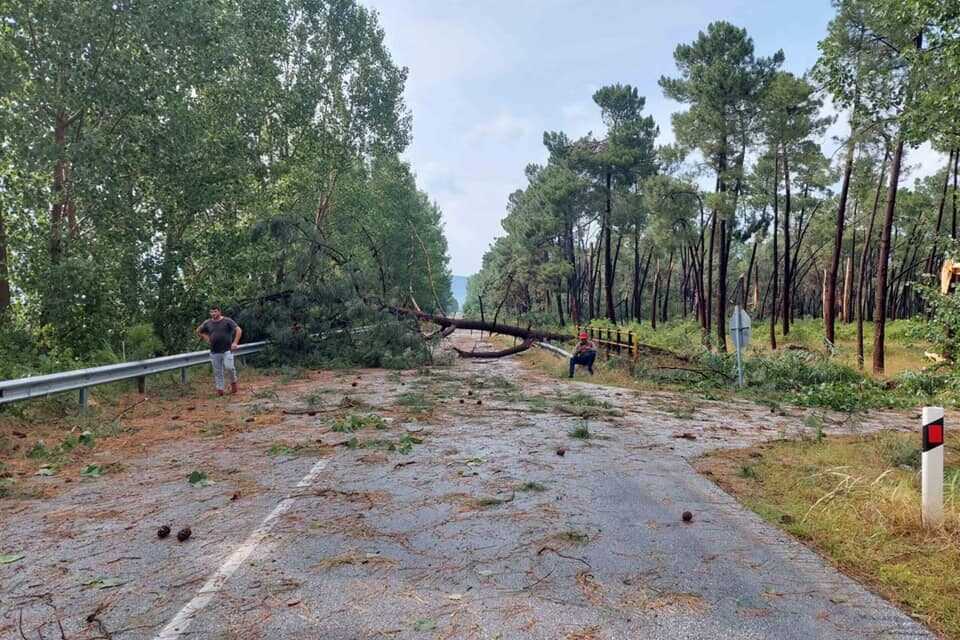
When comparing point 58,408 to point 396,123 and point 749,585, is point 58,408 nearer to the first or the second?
point 749,585

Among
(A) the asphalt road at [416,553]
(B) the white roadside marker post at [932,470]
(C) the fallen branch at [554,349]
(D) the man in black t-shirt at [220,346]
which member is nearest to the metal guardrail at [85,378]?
(D) the man in black t-shirt at [220,346]

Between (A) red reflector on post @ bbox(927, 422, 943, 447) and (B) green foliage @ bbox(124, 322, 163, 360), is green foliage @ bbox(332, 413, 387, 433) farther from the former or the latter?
(B) green foliage @ bbox(124, 322, 163, 360)

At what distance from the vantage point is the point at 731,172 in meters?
29.6

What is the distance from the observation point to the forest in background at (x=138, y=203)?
1370 centimetres

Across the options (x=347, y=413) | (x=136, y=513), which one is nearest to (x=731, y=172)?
(x=347, y=413)

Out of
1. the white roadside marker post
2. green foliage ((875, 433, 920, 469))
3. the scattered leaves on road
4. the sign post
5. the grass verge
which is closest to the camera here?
the grass verge

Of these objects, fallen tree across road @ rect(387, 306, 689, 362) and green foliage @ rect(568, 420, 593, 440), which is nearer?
green foliage @ rect(568, 420, 593, 440)

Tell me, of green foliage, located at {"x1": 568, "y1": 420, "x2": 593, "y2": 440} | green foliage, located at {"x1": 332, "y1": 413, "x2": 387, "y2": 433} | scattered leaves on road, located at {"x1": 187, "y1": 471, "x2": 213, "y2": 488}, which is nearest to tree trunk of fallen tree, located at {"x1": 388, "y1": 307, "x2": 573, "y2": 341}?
green foliage, located at {"x1": 332, "y1": 413, "x2": 387, "y2": 433}

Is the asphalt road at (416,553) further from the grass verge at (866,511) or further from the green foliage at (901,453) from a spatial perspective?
the green foliage at (901,453)

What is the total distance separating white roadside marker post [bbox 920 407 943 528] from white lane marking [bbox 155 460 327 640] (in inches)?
209

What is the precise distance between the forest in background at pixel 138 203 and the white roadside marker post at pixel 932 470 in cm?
1284

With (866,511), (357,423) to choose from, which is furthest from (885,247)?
(357,423)

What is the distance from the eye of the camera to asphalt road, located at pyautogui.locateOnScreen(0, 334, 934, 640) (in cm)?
324

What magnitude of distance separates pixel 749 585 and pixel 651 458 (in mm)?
3770
